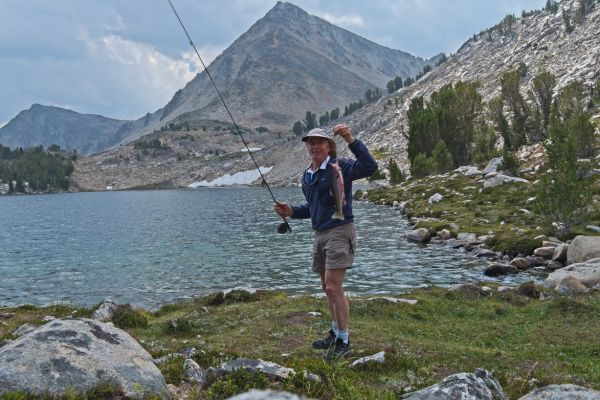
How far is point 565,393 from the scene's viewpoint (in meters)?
5.72

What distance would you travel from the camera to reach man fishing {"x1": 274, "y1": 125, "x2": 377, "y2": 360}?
8898 mm

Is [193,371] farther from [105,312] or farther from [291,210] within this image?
[105,312]

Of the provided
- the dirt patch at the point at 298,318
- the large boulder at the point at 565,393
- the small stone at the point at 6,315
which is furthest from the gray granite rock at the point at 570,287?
the small stone at the point at 6,315

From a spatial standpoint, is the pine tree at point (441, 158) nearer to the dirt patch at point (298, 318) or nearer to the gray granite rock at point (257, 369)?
the dirt patch at point (298, 318)

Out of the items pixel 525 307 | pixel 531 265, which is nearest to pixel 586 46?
pixel 531 265

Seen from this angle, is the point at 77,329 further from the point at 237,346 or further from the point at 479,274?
the point at 479,274

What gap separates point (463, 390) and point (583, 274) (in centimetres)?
1730

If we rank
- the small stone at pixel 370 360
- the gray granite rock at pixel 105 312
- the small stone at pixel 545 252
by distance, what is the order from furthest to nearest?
the small stone at pixel 545 252, the gray granite rock at pixel 105 312, the small stone at pixel 370 360

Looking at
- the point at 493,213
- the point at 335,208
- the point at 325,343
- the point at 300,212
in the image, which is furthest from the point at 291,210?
the point at 493,213

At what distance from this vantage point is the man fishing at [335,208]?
A: 8.90 m

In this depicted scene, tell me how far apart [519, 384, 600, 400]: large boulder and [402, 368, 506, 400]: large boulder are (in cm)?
50

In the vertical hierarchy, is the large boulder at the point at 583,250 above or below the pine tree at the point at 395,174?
below

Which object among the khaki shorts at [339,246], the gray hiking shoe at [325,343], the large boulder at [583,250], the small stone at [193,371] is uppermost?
the khaki shorts at [339,246]

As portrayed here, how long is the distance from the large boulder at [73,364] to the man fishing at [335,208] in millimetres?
3586
